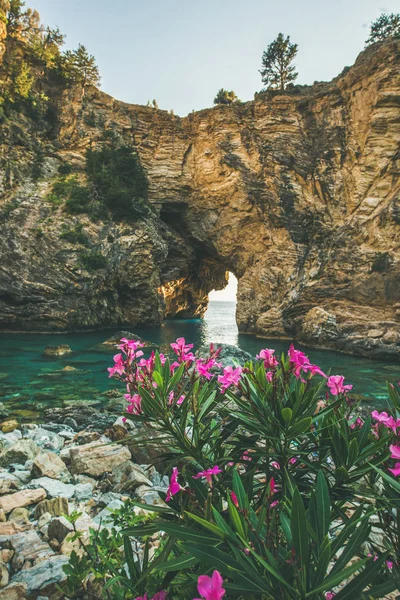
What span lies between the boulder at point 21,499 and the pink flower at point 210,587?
3.76m

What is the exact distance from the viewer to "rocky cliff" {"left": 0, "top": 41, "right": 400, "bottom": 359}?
23484 millimetres

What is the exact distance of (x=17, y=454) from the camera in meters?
4.95

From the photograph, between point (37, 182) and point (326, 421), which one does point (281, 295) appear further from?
point (326, 421)

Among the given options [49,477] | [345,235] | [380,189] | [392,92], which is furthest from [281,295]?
[49,477]

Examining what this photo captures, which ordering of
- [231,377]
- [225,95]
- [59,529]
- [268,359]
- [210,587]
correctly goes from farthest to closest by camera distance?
[225,95] < [59,529] < [268,359] < [231,377] < [210,587]

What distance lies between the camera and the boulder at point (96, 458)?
443 centimetres

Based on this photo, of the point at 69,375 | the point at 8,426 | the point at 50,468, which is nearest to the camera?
the point at 50,468

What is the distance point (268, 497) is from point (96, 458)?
4336 mm

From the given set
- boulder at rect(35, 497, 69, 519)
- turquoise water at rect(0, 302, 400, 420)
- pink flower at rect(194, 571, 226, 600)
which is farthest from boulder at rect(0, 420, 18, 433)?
pink flower at rect(194, 571, 226, 600)

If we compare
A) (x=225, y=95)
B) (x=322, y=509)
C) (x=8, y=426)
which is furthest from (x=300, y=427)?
(x=225, y=95)

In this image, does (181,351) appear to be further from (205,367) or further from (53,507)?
(53,507)

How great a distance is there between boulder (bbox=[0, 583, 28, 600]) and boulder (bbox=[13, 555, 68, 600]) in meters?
0.05

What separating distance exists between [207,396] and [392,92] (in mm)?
29781

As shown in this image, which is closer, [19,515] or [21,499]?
[19,515]
